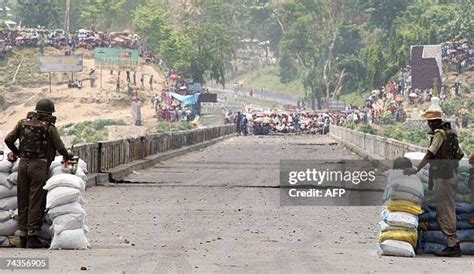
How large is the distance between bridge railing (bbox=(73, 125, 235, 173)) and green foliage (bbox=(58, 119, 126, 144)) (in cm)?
3823

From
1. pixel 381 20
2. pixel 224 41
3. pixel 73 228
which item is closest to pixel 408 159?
pixel 73 228

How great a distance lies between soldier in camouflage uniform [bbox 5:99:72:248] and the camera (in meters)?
14.7

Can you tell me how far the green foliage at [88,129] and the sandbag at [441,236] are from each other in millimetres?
77732

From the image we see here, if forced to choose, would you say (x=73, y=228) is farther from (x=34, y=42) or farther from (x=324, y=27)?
(x=324, y=27)

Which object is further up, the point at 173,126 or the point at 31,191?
the point at 31,191

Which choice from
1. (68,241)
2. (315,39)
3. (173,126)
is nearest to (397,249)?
(68,241)

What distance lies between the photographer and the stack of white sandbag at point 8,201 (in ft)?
48.7

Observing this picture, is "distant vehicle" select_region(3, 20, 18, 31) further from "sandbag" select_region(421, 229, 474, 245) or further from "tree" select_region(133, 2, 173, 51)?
"sandbag" select_region(421, 229, 474, 245)

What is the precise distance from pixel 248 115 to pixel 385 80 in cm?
2265

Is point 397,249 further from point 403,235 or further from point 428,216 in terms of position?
point 428,216

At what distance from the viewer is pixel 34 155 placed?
14.8m

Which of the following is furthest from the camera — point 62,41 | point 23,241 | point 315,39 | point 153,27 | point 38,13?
point 315,39

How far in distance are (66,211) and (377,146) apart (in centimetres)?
2646

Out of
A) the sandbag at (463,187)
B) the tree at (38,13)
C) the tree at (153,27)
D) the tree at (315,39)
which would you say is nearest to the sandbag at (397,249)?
the sandbag at (463,187)
